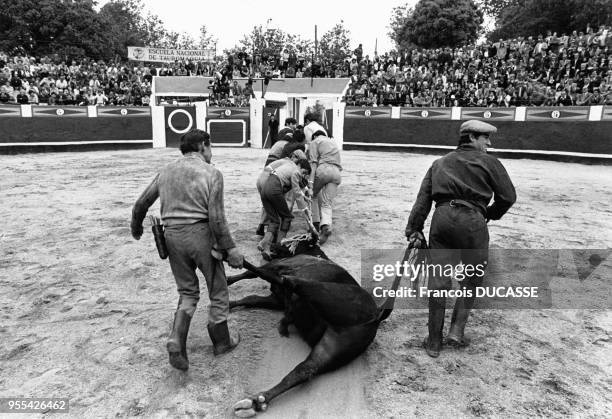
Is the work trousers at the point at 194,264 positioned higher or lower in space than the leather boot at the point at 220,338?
higher

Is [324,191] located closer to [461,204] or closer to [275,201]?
[275,201]

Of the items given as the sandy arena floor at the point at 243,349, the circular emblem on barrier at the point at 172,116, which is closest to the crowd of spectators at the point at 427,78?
the circular emblem on barrier at the point at 172,116

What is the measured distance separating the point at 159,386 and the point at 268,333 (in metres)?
0.90

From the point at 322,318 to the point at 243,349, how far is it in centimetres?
61

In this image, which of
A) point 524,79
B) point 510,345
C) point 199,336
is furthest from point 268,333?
point 524,79

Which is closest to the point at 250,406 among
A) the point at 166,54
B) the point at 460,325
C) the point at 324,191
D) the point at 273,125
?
the point at 460,325

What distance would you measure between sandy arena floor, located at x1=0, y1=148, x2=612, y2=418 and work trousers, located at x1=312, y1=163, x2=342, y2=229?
29cm

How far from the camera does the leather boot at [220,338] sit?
320 cm

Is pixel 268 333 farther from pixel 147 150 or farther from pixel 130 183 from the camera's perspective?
pixel 147 150

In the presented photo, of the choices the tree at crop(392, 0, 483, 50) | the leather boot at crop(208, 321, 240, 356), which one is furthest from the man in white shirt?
the tree at crop(392, 0, 483, 50)

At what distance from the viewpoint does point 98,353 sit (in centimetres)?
328

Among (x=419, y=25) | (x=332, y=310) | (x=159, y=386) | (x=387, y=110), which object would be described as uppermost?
(x=419, y=25)

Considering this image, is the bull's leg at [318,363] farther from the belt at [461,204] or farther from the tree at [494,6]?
the tree at [494,6]

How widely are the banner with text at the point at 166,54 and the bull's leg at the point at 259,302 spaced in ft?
84.8
